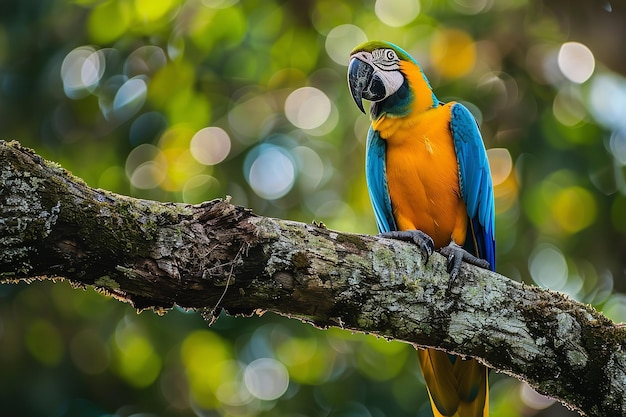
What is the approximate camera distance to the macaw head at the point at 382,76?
131 inches

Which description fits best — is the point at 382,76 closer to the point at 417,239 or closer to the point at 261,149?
the point at 417,239

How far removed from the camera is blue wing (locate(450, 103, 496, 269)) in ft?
10.5

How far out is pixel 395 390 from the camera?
19.1 ft

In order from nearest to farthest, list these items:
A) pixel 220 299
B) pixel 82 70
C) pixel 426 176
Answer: pixel 220 299 < pixel 426 176 < pixel 82 70

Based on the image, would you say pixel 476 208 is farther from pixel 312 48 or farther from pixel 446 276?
pixel 312 48

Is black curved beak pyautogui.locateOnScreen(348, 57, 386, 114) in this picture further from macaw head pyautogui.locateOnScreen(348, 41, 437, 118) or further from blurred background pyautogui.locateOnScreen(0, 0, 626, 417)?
blurred background pyautogui.locateOnScreen(0, 0, 626, 417)

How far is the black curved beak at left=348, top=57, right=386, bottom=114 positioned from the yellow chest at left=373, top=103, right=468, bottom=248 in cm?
14

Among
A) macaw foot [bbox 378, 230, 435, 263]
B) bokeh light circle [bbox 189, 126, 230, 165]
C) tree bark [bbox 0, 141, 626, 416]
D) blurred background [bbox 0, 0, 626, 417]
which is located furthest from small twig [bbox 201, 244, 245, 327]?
bokeh light circle [bbox 189, 126, 230, 165]

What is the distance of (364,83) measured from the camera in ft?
11.1

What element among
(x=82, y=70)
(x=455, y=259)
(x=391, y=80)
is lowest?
(x=455, y=259)

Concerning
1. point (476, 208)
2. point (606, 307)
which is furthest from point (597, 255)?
point (476, 208)

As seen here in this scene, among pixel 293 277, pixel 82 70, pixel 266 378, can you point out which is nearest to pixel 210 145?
pixel 82 70

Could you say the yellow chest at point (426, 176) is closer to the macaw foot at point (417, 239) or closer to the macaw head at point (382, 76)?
the macaw head at point (382, 76)

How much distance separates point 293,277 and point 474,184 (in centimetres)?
141
